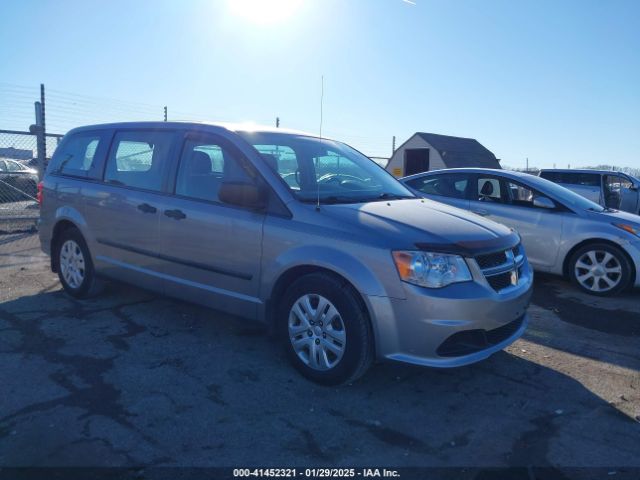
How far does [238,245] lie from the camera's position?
400 cm

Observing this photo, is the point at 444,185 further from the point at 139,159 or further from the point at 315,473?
the point at 315,473

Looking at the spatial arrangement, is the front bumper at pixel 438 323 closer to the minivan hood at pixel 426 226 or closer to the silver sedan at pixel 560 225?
the minivan hood at pixel 426 226

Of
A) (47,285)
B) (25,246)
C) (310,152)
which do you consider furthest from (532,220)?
(25,246)

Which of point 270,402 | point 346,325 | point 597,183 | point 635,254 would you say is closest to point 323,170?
point 346,325

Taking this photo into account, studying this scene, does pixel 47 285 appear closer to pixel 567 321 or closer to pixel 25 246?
pixel 25 246

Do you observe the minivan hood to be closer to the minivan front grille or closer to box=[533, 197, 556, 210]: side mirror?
the minivan front grille

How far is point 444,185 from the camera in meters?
7.62

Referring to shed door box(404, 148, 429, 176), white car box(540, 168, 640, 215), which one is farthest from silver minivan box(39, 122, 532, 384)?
shed door box(404, 148, 429, 176)

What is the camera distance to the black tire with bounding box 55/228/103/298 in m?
5.38

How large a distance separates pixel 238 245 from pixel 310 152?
114 centimetres

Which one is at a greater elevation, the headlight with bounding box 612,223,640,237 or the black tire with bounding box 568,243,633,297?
the headlight with bounding box 612,223,640,237

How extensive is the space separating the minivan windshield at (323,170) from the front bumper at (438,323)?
3.51 feet

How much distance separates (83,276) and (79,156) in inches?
49.4

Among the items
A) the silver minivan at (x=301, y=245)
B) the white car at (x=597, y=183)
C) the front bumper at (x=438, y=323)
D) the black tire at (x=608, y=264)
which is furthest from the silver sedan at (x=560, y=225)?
the white car at (x=597, y=183)
